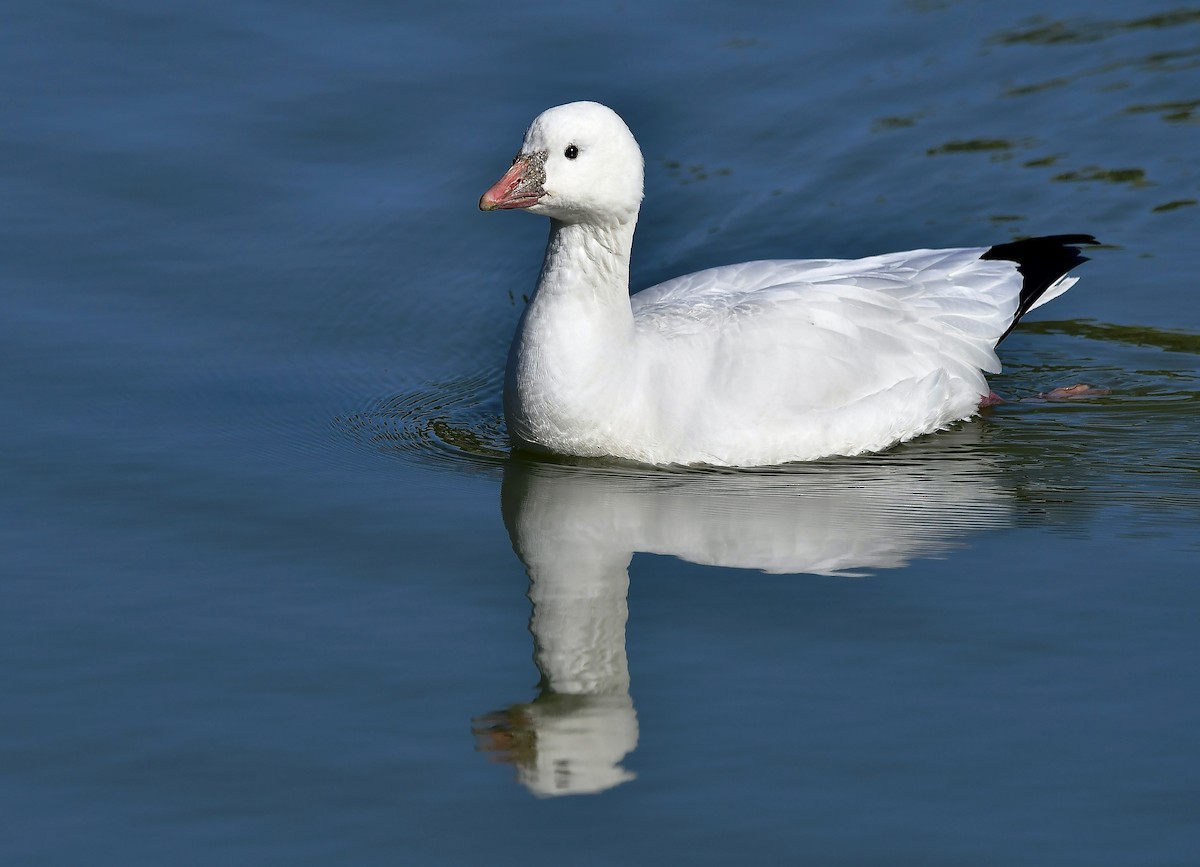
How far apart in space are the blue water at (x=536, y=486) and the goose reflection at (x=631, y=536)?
0.07ft

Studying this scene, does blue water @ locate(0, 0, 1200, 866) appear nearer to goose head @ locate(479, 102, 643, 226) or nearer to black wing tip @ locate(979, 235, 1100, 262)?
black wing tip @ locate(979, 235, 1100, 262)

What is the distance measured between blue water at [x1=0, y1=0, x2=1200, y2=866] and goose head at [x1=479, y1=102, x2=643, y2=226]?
4.12ft

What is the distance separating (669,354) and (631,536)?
116cm

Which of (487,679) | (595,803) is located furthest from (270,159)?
(595,803)

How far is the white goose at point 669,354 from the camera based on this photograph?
26.4 ft

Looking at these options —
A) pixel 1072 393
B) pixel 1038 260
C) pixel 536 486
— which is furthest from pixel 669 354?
pixel 1038 260

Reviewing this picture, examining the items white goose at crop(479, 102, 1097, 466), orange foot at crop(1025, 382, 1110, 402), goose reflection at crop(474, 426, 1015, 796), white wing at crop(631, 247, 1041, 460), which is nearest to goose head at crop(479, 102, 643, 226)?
white goose at crop(479, 102, 1097, 466)

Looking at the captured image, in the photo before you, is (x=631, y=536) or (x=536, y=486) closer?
(x=631, y=536)

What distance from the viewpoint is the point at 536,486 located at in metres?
8.29

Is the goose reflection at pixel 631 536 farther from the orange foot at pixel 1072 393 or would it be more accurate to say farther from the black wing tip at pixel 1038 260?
the black wing tip at pixel 1038 260

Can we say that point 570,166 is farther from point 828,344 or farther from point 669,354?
point 828,344

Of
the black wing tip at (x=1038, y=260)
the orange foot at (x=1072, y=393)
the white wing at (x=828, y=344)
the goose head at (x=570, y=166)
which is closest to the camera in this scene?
the goose head at (x=570, y=166)

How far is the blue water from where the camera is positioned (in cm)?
563

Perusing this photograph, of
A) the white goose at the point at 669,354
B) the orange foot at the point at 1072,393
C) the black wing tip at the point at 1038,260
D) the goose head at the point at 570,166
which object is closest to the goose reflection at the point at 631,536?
the white goose at the point at 669,354
